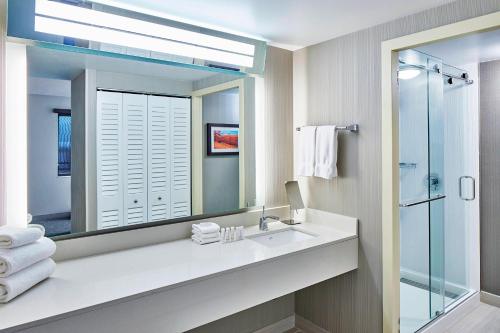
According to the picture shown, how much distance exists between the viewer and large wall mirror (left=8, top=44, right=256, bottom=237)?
1701mm

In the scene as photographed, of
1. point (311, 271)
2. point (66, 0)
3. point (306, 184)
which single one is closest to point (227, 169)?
point (306, 184)

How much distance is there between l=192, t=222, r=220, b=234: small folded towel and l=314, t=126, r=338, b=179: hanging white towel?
840 millimetres

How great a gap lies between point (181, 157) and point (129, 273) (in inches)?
32.5

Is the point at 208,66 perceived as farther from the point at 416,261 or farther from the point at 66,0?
the point at 416,261

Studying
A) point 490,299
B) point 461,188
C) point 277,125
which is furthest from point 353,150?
point 490,299

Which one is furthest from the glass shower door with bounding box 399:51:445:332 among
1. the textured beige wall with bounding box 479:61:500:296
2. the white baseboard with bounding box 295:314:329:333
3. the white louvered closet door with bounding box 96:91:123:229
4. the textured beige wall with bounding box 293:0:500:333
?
the white louvered closet door with bounding box 96:91:123:229

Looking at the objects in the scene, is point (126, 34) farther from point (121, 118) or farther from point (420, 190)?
point (420, 190)

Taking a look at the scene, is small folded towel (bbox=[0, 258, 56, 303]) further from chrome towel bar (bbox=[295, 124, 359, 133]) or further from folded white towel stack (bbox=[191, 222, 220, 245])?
chrome towel bar (bbox=[295, 124, 359, 133])

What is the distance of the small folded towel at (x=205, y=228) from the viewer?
2072mm

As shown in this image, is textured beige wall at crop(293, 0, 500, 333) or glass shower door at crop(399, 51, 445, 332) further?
glass shower door at crop(399, 51, 445, 332)

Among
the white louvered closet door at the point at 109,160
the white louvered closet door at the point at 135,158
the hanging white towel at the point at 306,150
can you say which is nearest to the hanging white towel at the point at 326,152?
the hanging white towel at the point at 306,150

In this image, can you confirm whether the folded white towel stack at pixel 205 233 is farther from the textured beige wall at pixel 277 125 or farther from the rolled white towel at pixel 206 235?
the textured beige wall at pixel 277 125

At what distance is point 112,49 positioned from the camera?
1.85 meters

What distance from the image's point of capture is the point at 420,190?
267 centimetres
